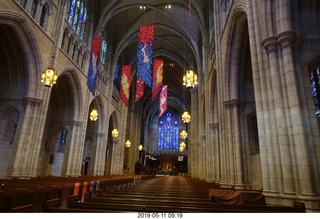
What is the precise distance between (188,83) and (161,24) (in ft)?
53.6

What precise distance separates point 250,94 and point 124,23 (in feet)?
62.9

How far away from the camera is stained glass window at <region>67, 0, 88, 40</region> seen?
1589cm

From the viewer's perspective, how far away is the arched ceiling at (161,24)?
19.6 metres

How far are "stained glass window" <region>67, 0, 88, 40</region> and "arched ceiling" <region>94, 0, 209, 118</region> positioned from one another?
1.57m

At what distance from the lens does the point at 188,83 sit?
11430 millimetres

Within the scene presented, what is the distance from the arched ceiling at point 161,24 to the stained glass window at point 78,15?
157 centimetres

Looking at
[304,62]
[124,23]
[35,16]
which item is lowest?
[304,62]

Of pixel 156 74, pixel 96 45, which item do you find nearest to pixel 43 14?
pixel 96 45

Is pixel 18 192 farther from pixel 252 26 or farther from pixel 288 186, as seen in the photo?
pixel 252 26

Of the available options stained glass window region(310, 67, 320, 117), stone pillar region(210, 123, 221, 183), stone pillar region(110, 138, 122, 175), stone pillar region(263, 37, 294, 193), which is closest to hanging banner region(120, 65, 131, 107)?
stone pillar region(210, 123, 221, 183)

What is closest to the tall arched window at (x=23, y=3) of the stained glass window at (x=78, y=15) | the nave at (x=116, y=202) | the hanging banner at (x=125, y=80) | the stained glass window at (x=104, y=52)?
the stained glass window at (x=78, y=15)

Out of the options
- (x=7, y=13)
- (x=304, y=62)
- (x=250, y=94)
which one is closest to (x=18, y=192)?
(x=304, y=62)

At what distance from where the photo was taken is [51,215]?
2752 millimetres

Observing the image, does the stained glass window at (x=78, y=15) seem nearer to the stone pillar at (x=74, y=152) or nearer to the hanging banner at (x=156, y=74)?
the hanging banner at (x=156, y=74)
